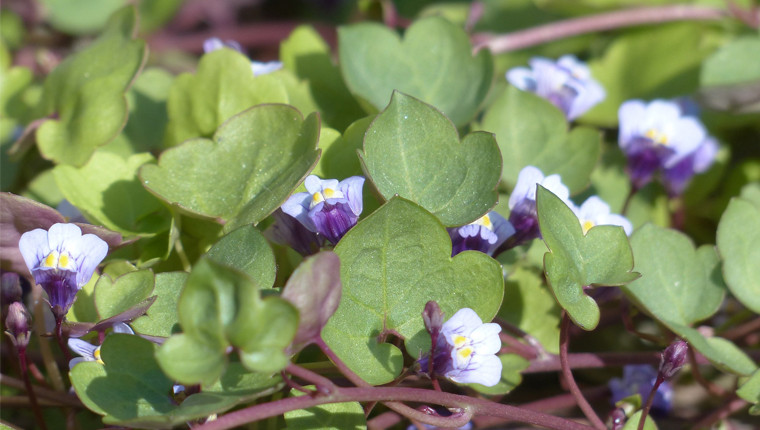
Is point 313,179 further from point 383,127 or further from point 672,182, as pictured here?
point 672,182

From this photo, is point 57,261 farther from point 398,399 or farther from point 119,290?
point 398,399

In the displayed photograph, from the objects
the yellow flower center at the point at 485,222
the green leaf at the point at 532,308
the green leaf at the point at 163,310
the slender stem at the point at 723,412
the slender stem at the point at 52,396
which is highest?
the yellow flower center at the point at 485,222

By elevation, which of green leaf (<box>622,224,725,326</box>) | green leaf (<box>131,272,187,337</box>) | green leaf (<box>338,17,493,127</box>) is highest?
green leaf (<box>338,17,493,127</box>)

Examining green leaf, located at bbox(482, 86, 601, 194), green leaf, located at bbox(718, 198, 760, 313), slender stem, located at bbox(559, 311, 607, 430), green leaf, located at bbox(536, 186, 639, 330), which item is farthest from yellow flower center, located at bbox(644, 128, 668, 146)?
slender stem, located at bbox(559, 311, 607, 430)

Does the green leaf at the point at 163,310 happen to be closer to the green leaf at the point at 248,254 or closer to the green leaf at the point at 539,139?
the green leaf at the point at 248,254

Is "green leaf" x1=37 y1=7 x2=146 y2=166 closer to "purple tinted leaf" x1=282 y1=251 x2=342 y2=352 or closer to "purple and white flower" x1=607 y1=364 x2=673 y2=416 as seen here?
"purple tinted leaf" x1=282 y1=251 x2=342 y2=352

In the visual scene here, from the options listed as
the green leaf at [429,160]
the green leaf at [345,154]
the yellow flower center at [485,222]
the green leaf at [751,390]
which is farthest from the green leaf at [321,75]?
the green leaf at [751,390]

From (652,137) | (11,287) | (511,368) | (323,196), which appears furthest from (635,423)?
(11,287)
